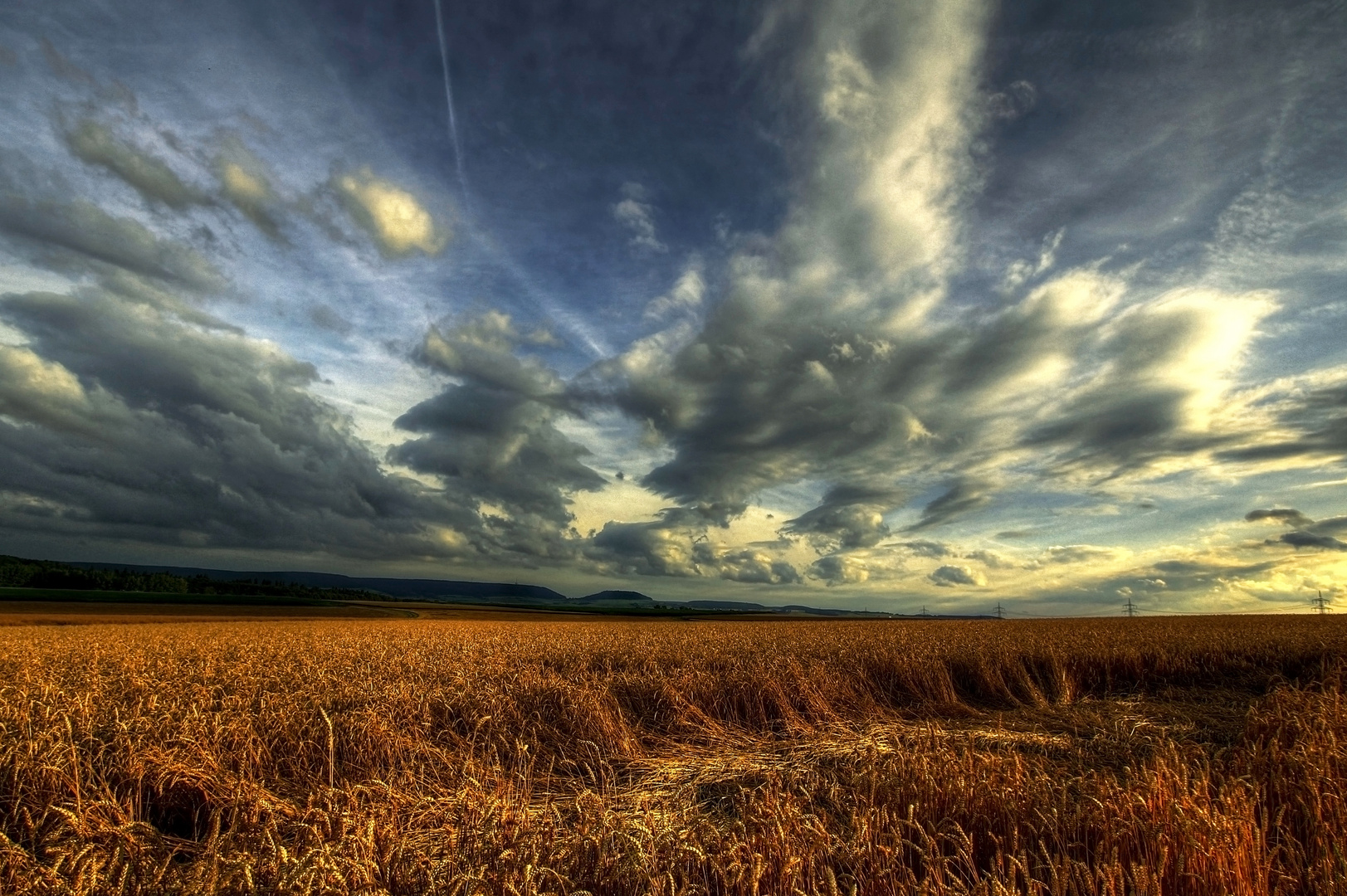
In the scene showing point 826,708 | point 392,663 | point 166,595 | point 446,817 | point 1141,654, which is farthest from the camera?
point 166,595

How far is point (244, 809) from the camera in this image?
17.0 feet

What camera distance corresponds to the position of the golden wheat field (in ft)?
12.6

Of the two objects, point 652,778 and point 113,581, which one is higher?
point 652,778

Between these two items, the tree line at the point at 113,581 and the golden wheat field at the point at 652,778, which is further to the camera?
the tree line at the point at 113,581

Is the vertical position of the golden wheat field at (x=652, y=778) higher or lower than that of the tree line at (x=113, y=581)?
higher

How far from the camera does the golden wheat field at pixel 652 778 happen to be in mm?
3852

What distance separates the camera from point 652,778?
7.87m

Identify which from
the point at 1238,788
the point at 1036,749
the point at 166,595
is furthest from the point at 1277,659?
the point at 166,595

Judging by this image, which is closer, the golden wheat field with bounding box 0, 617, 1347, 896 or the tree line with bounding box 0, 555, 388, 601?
the golden wheat field with bounding box 0, 617, 1347, 896

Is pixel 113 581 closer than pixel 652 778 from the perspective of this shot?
No

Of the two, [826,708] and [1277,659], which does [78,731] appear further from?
[1277,659]

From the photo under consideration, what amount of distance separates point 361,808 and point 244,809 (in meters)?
1.10

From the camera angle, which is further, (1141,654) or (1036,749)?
(1141,654)

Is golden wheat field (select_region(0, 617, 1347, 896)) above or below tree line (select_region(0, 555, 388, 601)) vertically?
above
